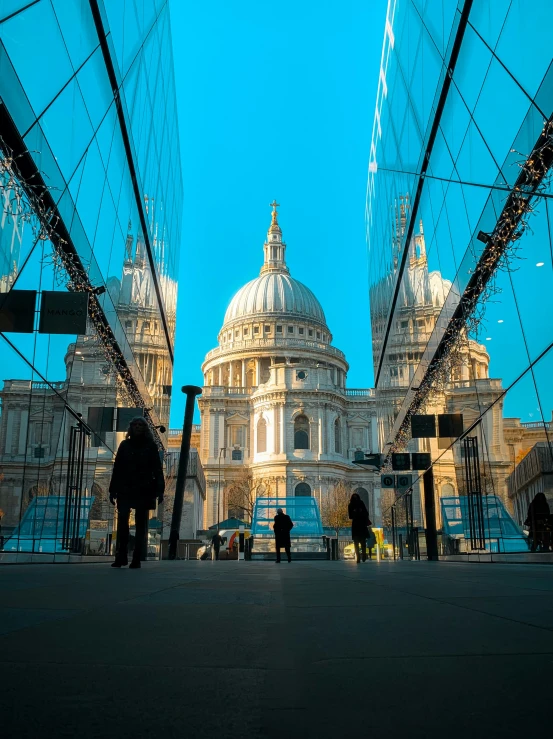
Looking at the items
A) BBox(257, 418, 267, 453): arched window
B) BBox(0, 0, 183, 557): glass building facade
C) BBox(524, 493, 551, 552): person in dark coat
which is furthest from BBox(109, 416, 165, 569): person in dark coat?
BBox(257, 418, 267, 453): arched window

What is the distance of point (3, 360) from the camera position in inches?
352

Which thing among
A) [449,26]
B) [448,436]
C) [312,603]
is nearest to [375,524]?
[448,436]

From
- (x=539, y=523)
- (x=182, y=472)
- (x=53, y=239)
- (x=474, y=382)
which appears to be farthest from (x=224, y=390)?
(x=539, y=523)

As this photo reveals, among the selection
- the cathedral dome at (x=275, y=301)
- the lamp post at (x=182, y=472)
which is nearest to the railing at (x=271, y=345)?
the cathedral dome at (x=275, y=301)

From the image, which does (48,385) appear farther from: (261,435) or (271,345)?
(271,345)

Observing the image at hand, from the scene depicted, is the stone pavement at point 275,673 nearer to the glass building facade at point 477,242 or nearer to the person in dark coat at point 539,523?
the glass building facade at point 477,242

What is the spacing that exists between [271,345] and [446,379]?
80830 millimetres

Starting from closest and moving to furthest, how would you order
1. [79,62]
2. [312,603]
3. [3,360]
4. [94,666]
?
[94,666] → [312,603] → [3,360] → [79,62]

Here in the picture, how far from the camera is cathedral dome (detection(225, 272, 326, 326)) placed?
10231 centimetres

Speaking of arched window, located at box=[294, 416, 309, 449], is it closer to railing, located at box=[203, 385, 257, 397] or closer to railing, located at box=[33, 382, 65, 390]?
railing, located at box=[203, 385, 257, 397]

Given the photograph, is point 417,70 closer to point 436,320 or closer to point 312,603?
point 436,320

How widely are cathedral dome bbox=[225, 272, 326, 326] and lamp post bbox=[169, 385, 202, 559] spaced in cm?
7403

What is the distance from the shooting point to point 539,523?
31.7 feet

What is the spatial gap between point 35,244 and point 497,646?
28.9 feet
